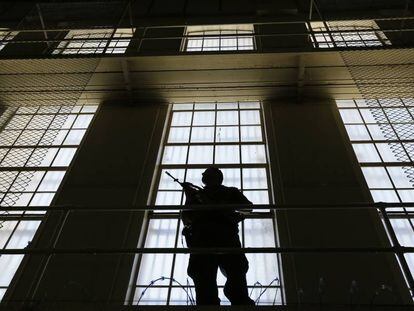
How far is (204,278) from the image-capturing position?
2740mm

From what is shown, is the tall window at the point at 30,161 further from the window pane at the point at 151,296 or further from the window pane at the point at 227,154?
the window pane at the point at 227,154

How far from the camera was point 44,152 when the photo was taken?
5.43 m

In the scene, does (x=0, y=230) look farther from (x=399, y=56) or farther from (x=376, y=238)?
(x=399, y=56)

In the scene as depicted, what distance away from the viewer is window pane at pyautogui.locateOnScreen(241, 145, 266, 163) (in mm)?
5174

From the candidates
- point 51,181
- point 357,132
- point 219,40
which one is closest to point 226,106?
point 219,40

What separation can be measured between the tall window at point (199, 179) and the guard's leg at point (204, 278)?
0.96m

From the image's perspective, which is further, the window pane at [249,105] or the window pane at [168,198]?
the window pane at [249,105]

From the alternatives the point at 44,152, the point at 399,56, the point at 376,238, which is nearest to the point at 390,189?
the point at 376,238

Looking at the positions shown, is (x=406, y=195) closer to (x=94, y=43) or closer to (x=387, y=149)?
(x=387, y=149)

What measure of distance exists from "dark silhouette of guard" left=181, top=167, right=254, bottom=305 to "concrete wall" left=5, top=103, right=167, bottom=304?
1.06 metres

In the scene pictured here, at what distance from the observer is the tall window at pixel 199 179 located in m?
3.78

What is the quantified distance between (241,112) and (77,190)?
264cm

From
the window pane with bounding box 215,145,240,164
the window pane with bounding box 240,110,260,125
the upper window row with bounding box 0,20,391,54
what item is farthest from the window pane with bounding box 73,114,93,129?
the window pane with bounding box 240,110,260,125

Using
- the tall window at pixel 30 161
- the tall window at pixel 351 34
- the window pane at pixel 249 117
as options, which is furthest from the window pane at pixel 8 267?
the tall window at pixel 351 34
